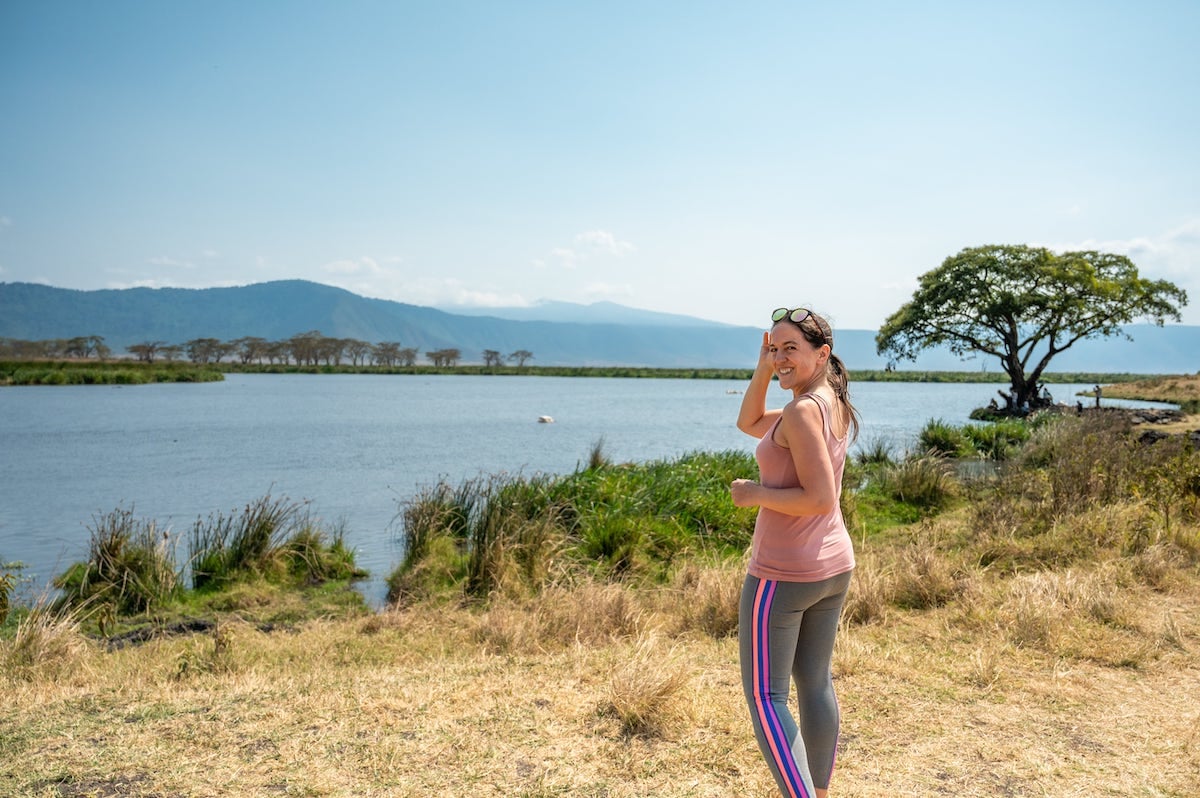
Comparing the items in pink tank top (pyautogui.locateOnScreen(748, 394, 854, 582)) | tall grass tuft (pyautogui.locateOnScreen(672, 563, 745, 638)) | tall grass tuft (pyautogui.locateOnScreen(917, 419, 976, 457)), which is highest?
pink tank top (pyautogui.locateOnScreen(748, 394, 854, 582))

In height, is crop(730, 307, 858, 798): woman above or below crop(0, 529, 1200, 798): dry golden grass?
above

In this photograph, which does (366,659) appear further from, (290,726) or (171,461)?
(171,461)

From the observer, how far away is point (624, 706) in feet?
12.1

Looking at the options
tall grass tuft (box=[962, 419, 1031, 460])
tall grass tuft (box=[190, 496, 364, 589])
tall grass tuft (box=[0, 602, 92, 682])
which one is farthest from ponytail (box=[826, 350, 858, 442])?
tall grass tuft (box=[962, 419, 1031, 460])

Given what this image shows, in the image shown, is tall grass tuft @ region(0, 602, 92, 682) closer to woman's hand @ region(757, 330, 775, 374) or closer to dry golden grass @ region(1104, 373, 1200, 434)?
woman's hand @ region(757, 330, 775, 374)

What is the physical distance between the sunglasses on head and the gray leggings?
768 mm

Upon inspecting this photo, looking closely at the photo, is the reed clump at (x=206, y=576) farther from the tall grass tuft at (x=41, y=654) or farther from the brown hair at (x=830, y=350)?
the brown hair at (x=830, y=350)

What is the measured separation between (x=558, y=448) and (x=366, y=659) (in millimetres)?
15289

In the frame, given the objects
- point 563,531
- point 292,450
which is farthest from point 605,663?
point 292,450

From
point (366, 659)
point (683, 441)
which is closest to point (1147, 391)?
point (683, 441)

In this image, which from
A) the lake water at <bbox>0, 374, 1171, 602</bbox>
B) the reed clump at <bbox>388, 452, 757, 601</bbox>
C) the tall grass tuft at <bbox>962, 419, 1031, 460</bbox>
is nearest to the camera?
the reed clump at <bbox>388, 452, 757, 601</bbox>

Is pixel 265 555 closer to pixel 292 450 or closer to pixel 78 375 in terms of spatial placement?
pixel 292 450

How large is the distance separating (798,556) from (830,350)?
2.07ft

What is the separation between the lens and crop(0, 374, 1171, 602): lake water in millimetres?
11586
